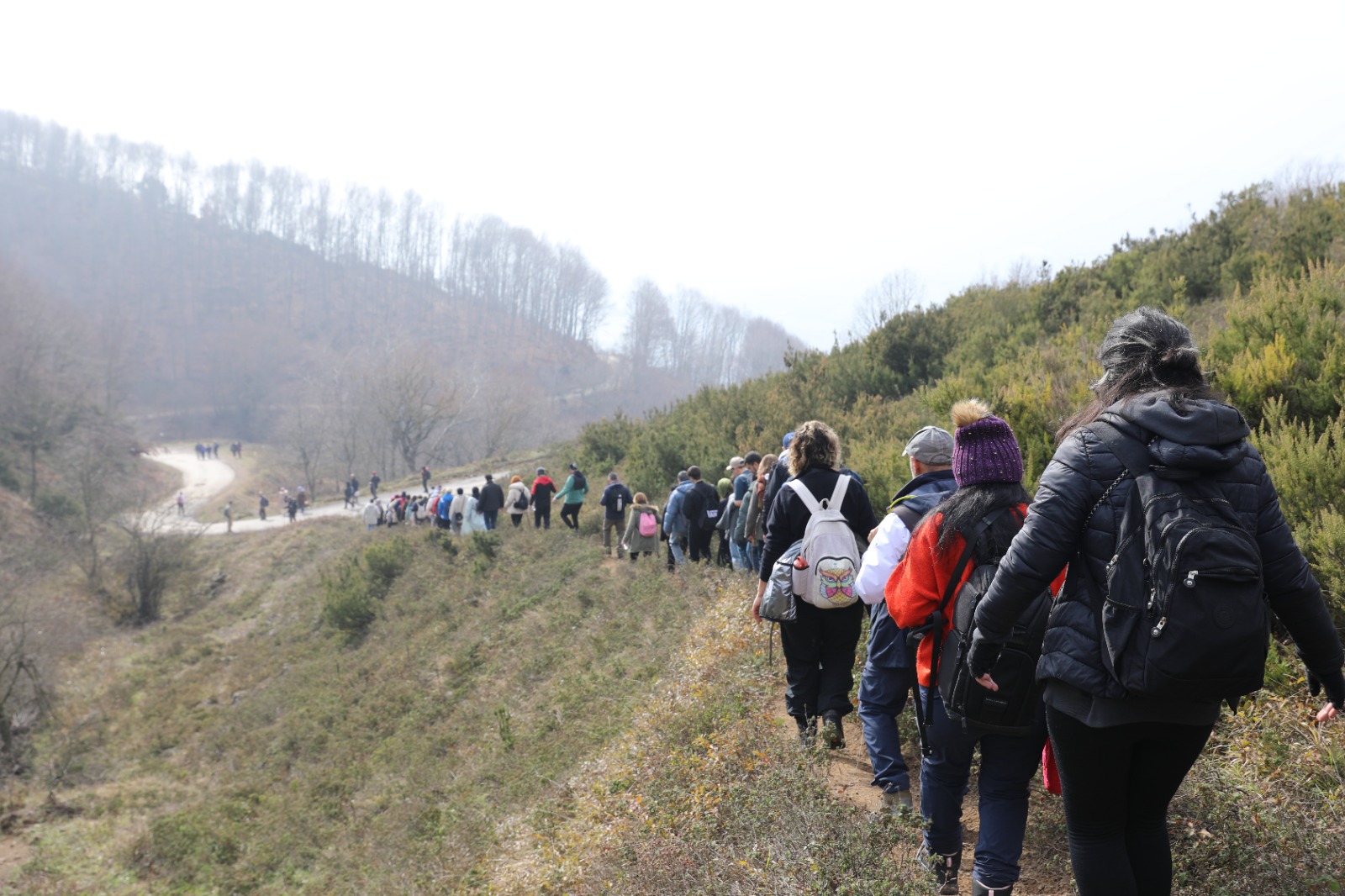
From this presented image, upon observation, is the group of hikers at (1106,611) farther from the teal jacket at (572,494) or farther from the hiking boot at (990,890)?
the teal jacket at (572,494)

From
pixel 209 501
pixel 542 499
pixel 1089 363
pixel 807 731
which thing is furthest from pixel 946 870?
pixel 209 501

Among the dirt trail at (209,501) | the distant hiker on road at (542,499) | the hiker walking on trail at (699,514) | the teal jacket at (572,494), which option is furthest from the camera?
the dirt trail at (209,501)

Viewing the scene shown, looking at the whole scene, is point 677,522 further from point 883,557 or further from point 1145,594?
point 1145,594

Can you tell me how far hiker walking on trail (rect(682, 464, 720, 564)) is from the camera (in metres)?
11.8

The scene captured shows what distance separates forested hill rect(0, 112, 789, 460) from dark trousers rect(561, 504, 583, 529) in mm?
67053

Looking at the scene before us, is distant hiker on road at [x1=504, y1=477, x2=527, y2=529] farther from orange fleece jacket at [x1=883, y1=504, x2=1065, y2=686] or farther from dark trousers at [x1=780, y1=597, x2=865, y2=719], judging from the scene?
orange fleece jacket at [x1=883, y1=504, x2=1065, y2=686]

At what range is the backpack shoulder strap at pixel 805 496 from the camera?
4695 millimetres

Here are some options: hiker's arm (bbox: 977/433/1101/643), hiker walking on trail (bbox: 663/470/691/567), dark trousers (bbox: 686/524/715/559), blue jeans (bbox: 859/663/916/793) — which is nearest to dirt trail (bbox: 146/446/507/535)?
hiker walking on trail (bbox: 663/470/691/567)

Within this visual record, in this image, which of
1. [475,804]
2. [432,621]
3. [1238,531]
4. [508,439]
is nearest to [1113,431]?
[1238,531]

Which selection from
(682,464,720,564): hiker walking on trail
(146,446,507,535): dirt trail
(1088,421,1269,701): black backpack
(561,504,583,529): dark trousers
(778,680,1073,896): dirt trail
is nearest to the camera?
(1088,421,1269,701): black backpack

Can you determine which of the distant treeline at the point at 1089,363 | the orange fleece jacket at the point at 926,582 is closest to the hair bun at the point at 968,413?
the orange fleece jacket at the point at 926,582

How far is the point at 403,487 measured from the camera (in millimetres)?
44344

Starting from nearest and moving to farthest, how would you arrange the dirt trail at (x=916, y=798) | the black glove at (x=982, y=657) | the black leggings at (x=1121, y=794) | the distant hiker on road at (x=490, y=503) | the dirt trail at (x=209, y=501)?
the black leggings at (x=1121, y=794), the black glove at (x=982, y=657), the dirt trail at (x=916, y=798), the distant hiker on road at (x=490, y=503), the dirt trail at (x=209, y=501)

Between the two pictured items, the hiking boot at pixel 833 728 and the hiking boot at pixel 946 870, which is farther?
the hiking boot at pixel 833 728
